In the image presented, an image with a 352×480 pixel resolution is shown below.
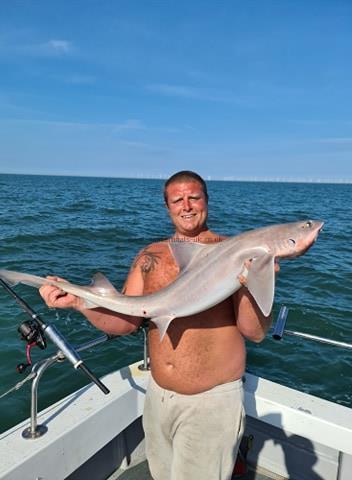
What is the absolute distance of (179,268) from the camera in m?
3.12

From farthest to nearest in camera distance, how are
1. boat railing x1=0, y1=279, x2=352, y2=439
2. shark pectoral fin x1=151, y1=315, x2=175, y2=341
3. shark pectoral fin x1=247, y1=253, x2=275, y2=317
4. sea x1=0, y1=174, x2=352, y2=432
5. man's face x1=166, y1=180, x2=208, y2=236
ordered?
sea x1=0, y1=174, x2=352, y2=432
man's face x1=166, y1=180, x2=208, y2=236
boat railing x1=0, y1=279, x2=352, y2=439
shark pectoral fin x1=151, y1=315, x2=175, y2=341
shark pectoral fin x1=247, y1=253, x2=275, y2=317

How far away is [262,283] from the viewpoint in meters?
2.64

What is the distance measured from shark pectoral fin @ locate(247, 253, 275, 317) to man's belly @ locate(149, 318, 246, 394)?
50 cm

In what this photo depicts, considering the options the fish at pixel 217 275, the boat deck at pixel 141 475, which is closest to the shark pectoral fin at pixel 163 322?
the fish at pixel 217 275

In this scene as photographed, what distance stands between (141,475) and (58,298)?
2.37 m

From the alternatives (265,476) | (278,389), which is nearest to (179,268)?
(278,389)

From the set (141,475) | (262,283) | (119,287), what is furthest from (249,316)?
(119,287)

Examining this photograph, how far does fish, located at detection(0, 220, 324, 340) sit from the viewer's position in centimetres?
271

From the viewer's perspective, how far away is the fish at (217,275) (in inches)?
107

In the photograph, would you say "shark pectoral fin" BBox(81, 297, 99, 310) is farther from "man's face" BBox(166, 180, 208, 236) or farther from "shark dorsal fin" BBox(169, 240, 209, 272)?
"man's face" BBox(166, 180, 208, 236)

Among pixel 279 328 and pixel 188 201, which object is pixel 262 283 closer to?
pixel 188 201

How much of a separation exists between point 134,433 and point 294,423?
5.65 ft

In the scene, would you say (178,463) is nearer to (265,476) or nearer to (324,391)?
(265,476)

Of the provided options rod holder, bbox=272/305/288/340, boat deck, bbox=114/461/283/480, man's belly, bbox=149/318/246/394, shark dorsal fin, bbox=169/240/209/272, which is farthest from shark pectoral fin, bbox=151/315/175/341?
boat deck, bbox=114/461/283/480
